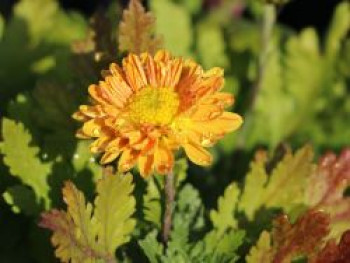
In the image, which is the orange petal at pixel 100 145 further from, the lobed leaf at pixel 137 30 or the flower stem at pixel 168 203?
the lobed leaf at pixel 137 30

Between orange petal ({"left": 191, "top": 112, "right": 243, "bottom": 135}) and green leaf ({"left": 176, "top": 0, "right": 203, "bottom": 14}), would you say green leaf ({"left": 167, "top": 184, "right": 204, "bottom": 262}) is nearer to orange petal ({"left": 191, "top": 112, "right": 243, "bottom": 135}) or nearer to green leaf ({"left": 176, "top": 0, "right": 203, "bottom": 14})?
orange petal ({"left": 191, "top": 112, "right": 243, "bottom": 135})

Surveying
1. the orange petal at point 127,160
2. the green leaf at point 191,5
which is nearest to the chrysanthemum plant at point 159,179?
the orange petal at point 127,160

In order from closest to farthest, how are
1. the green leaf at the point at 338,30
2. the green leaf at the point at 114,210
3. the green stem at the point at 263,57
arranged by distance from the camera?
1. the green leaf at the point at 114,210
2. the green stem at the point at 263,57
3. the green leaf at the point at 338,30

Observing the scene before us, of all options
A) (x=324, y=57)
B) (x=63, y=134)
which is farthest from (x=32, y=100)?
(x=324, y=57)

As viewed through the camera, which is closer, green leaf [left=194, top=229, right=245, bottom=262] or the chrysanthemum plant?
the chrysanthemum plant

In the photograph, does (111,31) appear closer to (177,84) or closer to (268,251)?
(177,84)

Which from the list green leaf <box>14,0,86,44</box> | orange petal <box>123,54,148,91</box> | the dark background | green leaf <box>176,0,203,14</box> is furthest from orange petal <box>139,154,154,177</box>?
the dark background
